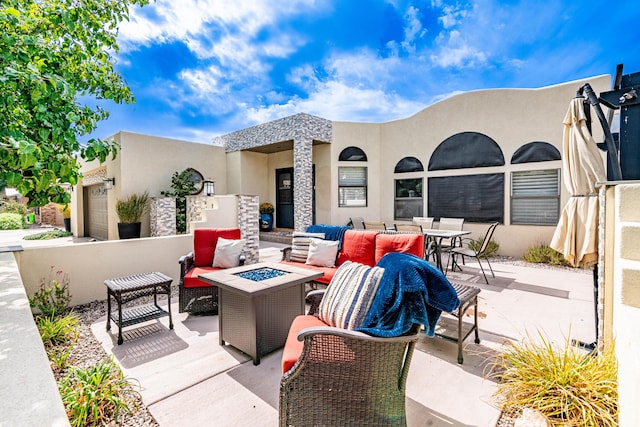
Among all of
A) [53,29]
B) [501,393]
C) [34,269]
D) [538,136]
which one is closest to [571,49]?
[538,136]

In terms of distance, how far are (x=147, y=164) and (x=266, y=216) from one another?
4.55 m

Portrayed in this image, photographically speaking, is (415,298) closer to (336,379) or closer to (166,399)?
(336,379)

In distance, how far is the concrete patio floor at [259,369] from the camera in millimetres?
2232

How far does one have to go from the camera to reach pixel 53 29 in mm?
3539

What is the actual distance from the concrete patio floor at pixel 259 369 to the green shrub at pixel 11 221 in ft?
61.4

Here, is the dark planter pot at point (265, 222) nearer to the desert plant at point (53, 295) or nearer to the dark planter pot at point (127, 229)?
the dark planter pot at point (127, 229)

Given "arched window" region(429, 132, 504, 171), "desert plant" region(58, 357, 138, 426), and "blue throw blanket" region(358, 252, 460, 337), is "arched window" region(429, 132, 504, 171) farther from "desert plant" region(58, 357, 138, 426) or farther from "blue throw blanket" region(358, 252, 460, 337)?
"desert plant" region(58, 357, 138, 426)

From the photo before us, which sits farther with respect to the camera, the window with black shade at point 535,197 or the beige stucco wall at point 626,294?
the window with black shade at point 535,197

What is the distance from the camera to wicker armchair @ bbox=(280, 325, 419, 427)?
182 cm

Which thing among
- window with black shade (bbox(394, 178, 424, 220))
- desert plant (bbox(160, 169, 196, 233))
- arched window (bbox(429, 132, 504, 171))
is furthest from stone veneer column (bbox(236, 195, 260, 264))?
arched window (bbox(429, 132, 504, 171))

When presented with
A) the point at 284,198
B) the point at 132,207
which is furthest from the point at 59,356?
the point at 284,198

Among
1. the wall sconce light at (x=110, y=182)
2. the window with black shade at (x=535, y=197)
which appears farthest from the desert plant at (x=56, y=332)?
the window with black shade at (x=535, y=197)

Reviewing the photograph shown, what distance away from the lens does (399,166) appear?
1021cm

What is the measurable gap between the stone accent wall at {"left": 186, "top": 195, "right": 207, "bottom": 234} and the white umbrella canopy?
23.9 feet
